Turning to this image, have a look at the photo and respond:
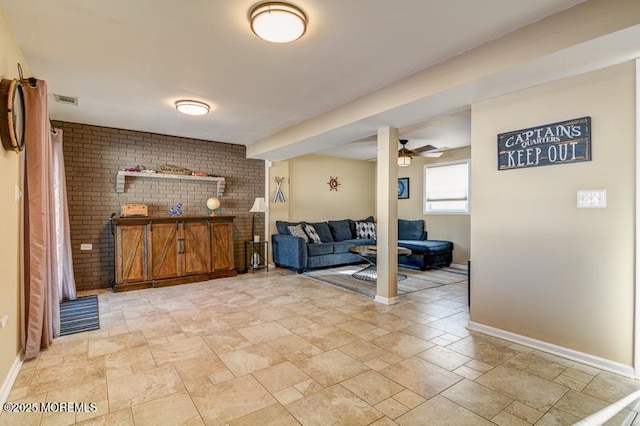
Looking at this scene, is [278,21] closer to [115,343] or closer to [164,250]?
[115,343]

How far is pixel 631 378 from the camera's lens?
2279 mm

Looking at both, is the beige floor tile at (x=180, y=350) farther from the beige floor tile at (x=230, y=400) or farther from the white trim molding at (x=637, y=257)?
the white trim molding at (x=637, y=257)

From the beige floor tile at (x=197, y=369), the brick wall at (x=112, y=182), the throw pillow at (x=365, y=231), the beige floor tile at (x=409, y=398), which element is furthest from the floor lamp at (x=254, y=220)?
the beige floor tile at (x=409, y=398)

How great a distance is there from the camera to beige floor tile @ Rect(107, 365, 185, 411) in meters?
2.05

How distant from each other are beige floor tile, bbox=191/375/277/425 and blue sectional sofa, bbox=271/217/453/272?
3.87 meters

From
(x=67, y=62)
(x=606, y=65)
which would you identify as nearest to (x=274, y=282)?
(x=67, y=62)

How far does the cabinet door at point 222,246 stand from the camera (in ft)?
18.4

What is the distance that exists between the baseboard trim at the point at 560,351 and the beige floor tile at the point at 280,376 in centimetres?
185

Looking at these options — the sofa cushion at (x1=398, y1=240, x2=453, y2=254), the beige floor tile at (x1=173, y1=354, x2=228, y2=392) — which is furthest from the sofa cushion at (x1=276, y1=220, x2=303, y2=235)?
the beige floor tile at (x1=173, y1=354, x2=228, y2=392)

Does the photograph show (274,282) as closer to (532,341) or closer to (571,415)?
(532,341)

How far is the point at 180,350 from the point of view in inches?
110

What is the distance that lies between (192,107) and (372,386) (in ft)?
11.5

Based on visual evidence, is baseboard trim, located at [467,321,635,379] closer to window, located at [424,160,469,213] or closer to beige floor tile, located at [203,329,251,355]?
beige floor tile, located at [203,329,251,355]

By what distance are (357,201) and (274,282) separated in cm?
389
